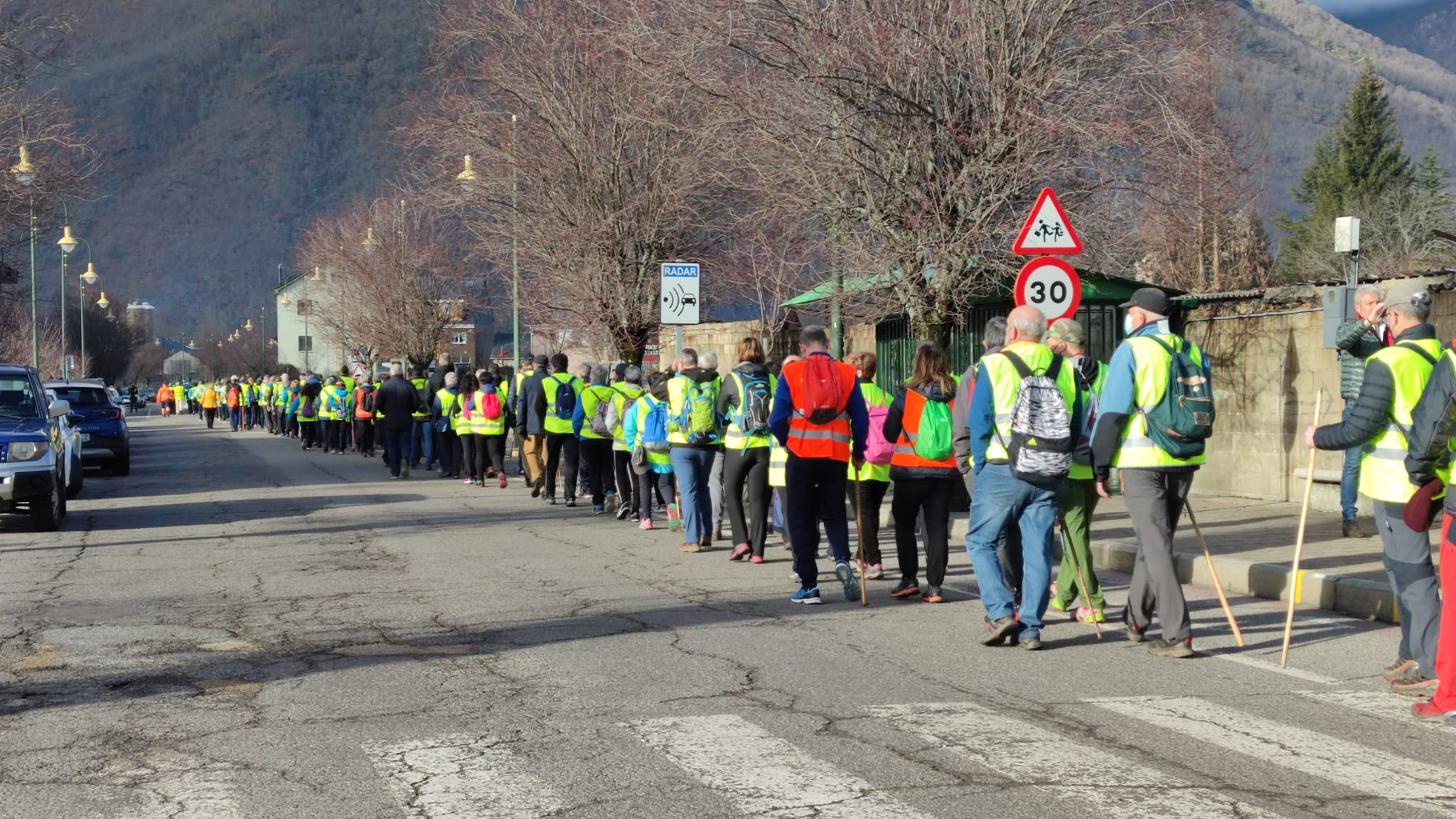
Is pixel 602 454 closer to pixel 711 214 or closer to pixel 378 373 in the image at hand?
pixel 711 214

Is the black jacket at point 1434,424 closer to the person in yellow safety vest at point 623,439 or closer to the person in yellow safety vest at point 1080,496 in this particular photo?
the person in yellow safety vest at point 1080,496

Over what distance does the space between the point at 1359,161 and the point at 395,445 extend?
193ft

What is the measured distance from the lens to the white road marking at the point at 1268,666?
25.6 feet

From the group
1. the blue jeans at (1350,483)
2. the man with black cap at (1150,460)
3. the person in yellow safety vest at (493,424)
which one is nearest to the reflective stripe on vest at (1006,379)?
the man with black cap at (1150,460)

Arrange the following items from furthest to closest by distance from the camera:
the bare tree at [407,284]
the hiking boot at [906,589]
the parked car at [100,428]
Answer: the bare tree at [407,284] → the parked car at [100,428] → the hiking boot at [906,589]

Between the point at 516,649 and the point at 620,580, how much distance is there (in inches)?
123

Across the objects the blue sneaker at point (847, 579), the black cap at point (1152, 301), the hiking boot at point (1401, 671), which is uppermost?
the black cap at point (1152, 301)

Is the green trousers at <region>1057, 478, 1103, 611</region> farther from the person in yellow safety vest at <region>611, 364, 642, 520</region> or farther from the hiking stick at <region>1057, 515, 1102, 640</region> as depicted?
the person in yellow safety vest at <region>611, 364, 642, 520</region>

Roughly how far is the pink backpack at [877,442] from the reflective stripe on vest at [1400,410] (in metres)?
4.84

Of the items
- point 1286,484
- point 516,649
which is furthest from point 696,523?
point 1286,484

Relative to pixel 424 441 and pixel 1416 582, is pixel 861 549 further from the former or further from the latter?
pixel 424 441

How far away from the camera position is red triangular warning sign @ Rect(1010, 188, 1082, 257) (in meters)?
13.1

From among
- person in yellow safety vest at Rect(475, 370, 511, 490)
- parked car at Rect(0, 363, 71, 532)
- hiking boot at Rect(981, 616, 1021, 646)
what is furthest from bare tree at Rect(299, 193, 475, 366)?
hiking boot at Rect(981, 616, 1021, 646)

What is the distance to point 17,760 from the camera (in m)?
6.07
